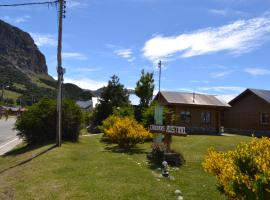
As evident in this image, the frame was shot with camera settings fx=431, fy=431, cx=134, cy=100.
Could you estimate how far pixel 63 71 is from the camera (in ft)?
68.7

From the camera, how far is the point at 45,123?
23.8m

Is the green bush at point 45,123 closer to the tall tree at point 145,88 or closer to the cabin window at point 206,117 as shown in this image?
the tall tree at point 145,88

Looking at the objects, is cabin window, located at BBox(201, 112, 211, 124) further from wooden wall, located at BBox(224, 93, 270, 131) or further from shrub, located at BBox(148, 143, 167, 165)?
shrub, located at BBox(148, 143, 167, 165)

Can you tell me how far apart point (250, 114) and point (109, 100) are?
44.1ft

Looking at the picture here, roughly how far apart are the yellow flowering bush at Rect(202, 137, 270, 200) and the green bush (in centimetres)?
1696

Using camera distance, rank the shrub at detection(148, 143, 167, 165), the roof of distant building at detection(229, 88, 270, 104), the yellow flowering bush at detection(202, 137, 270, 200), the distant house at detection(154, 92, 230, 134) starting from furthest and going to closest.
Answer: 1. the roof of distant building at detection(229, 88, 270, 104)
2. the distant house at detection(154, 92, 230, 134)
3. the shrub at detection(148, 143, 167, 165)
4. the yellow flowering bush at detection(202, 137, 270, 200)

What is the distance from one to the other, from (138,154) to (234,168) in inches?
470

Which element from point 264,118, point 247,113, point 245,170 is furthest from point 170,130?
point 247,113

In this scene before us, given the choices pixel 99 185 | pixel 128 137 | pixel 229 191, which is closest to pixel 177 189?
pixel 99 185

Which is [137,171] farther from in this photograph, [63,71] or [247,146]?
[63,71]

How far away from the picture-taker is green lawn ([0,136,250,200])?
10.6 meters

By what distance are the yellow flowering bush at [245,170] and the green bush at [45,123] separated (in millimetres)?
16958

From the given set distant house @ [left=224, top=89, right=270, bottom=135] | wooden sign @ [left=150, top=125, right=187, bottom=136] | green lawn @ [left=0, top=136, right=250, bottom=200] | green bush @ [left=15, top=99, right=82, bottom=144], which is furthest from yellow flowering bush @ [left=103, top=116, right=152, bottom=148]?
distant house @ [left=224, top=89, right=270, bottom=135]

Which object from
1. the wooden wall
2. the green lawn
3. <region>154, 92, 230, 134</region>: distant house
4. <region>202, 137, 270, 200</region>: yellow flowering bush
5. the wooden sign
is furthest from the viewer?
the wooden wall
